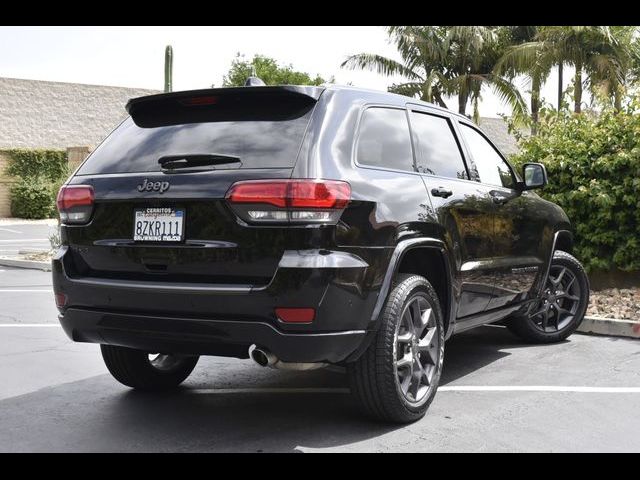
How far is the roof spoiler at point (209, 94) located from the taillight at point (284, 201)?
0.56m

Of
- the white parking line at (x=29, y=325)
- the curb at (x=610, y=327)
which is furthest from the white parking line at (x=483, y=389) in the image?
the white parking line at (x=29, y=325)

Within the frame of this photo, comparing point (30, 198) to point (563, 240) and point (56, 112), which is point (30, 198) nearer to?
point (56, 112)

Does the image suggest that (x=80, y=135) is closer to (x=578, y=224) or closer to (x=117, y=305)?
(x=578, y=224)

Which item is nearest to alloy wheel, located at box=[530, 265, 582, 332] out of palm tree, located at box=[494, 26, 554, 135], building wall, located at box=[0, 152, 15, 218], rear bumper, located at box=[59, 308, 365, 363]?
rear bumper, located at box=[59, 308, 365, 363]

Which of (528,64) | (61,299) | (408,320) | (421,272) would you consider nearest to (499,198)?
(421,272)

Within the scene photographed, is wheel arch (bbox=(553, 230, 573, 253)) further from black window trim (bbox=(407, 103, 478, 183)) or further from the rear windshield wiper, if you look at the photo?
the rear windshield wiper

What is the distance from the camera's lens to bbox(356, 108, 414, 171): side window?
4355 millimetres

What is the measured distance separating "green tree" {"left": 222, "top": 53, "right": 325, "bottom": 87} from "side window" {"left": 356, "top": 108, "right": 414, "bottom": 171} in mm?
34804

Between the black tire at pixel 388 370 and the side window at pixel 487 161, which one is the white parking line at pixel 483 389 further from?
the side window at pixel 487 161

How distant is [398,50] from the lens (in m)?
32.6

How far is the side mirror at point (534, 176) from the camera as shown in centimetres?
605
